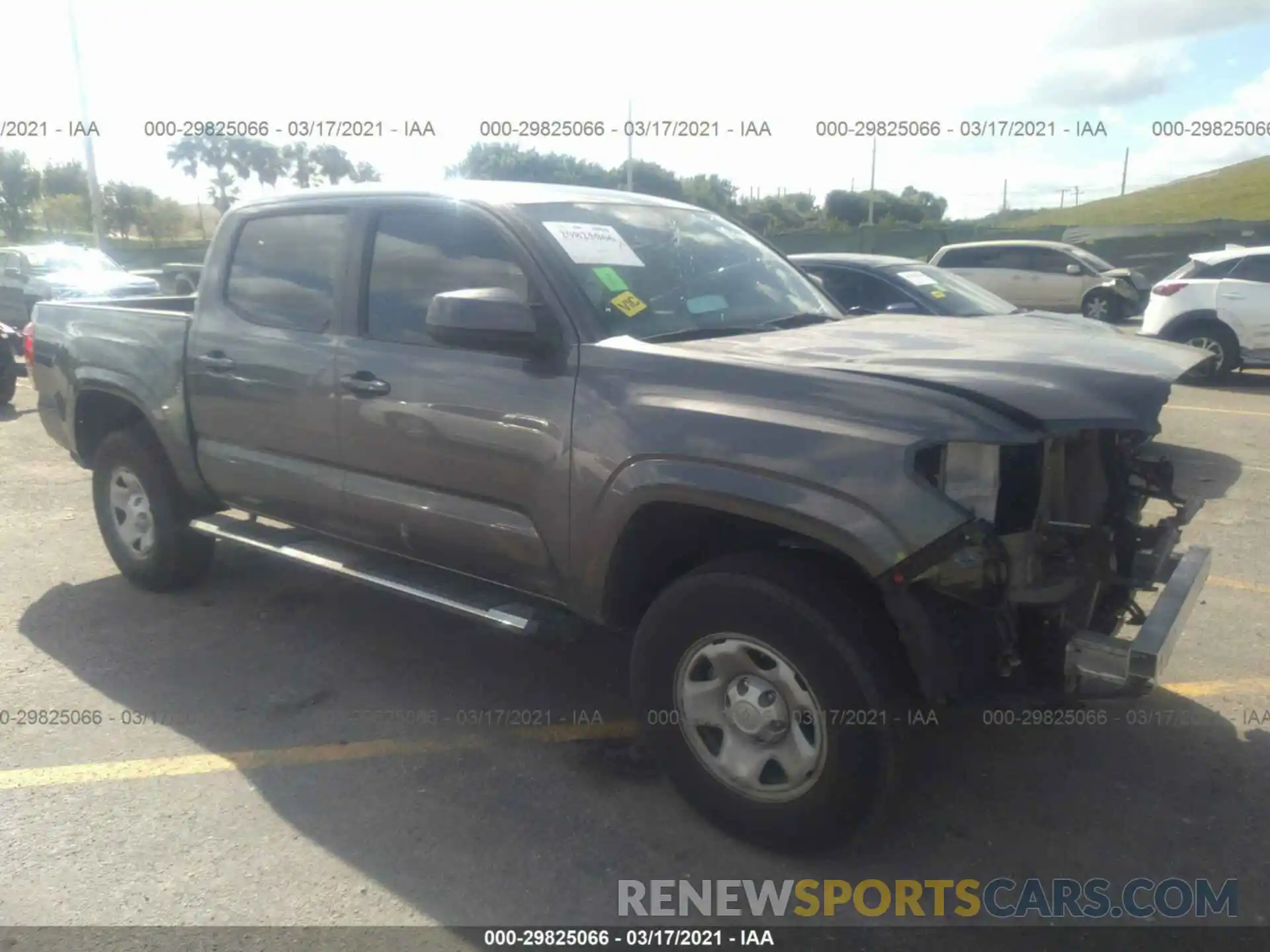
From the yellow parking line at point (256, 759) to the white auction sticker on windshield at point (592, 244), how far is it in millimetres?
1732

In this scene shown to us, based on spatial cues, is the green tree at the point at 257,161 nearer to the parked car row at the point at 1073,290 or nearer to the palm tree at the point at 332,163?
the palm tree at the point at 332,163

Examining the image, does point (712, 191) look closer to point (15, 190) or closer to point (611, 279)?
point (15, 190)

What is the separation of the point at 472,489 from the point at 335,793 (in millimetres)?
1120

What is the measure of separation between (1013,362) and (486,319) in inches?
63.0

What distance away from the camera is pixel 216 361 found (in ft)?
14.8

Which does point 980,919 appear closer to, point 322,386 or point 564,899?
point 564,899

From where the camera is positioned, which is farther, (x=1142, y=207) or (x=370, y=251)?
(x=1142, y=207)

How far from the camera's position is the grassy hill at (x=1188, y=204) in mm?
52844

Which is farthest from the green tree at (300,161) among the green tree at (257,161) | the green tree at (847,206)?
the green tree at (847,206)

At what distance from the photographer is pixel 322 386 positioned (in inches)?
159

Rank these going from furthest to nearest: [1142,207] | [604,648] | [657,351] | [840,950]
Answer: [1142,207], [604,648], [657,351], [840,950]

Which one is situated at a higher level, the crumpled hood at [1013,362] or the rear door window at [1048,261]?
the crumpled hood at [1013,362]

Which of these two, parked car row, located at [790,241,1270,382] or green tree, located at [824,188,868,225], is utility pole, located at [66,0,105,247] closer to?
parked car row, located at [790,241,1270,382]

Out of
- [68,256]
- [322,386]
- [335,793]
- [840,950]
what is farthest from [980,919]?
[68,256]
